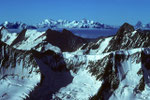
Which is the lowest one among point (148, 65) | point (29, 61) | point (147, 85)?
point (147, 85)

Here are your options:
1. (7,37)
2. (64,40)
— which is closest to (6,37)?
(7,37)

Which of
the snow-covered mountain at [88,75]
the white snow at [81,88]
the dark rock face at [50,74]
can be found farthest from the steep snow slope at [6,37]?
the white snow at [81,88]

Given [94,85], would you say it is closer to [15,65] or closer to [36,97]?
[36,97]

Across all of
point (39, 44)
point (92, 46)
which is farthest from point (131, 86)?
point (39, 44)

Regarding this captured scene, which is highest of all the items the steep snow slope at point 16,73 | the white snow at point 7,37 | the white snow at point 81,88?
the white snow at point 7,37

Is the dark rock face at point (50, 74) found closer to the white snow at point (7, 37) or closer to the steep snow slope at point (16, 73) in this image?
the steep snow slope at point (16, 73)

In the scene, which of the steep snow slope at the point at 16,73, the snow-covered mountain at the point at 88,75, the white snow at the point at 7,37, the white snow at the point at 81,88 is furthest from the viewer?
the white snow at the point at 7,37

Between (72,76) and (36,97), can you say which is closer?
(36,97)

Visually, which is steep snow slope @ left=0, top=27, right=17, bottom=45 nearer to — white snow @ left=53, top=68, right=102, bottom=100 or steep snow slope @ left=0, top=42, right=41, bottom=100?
steep snow slope @ left=0, top=42, right=41, bottom=100
